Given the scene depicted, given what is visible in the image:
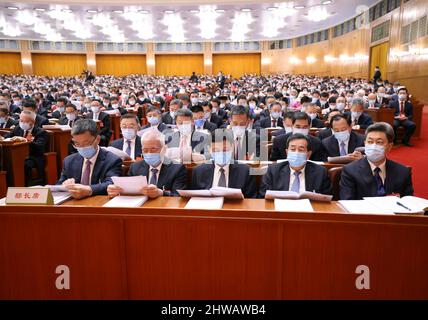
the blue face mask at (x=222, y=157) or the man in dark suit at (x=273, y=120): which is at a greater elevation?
the man in dark suit at (x=273, y=120)

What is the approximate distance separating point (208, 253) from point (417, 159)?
254 inches

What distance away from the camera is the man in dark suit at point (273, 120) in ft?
21.8

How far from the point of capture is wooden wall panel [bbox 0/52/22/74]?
31634mm

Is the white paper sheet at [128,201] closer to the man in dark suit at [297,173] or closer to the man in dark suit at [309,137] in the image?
the man in dark suit at [297,173]

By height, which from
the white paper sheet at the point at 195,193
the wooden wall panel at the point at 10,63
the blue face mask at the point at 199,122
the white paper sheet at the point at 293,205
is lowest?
the white paper sheet at the point at 293,205

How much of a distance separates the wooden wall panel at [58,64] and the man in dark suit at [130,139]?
3285 cm

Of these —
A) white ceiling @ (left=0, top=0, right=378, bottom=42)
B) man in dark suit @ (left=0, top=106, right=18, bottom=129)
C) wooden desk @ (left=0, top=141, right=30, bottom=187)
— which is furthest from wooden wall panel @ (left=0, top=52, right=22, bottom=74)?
wooden desk @ (left=0, top=141, right=30, bottom=187)

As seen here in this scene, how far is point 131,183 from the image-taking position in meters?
2.16

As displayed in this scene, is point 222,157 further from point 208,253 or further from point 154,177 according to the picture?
point 208,253

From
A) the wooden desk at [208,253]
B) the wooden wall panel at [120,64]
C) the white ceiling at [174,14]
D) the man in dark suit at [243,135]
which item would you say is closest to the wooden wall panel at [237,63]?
the wooden wall panel at [120,64]

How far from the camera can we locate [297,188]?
2.98 meters

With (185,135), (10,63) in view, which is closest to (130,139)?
(185,135)

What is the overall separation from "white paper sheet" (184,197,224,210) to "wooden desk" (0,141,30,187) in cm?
364

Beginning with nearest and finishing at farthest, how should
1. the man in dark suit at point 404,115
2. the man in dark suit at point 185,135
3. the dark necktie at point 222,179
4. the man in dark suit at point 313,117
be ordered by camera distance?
the dark necktie at point 222,179
the man in dark suit at point 185,135
the man in dark suit at point 313,117
the man in dark suit at point 404,115
